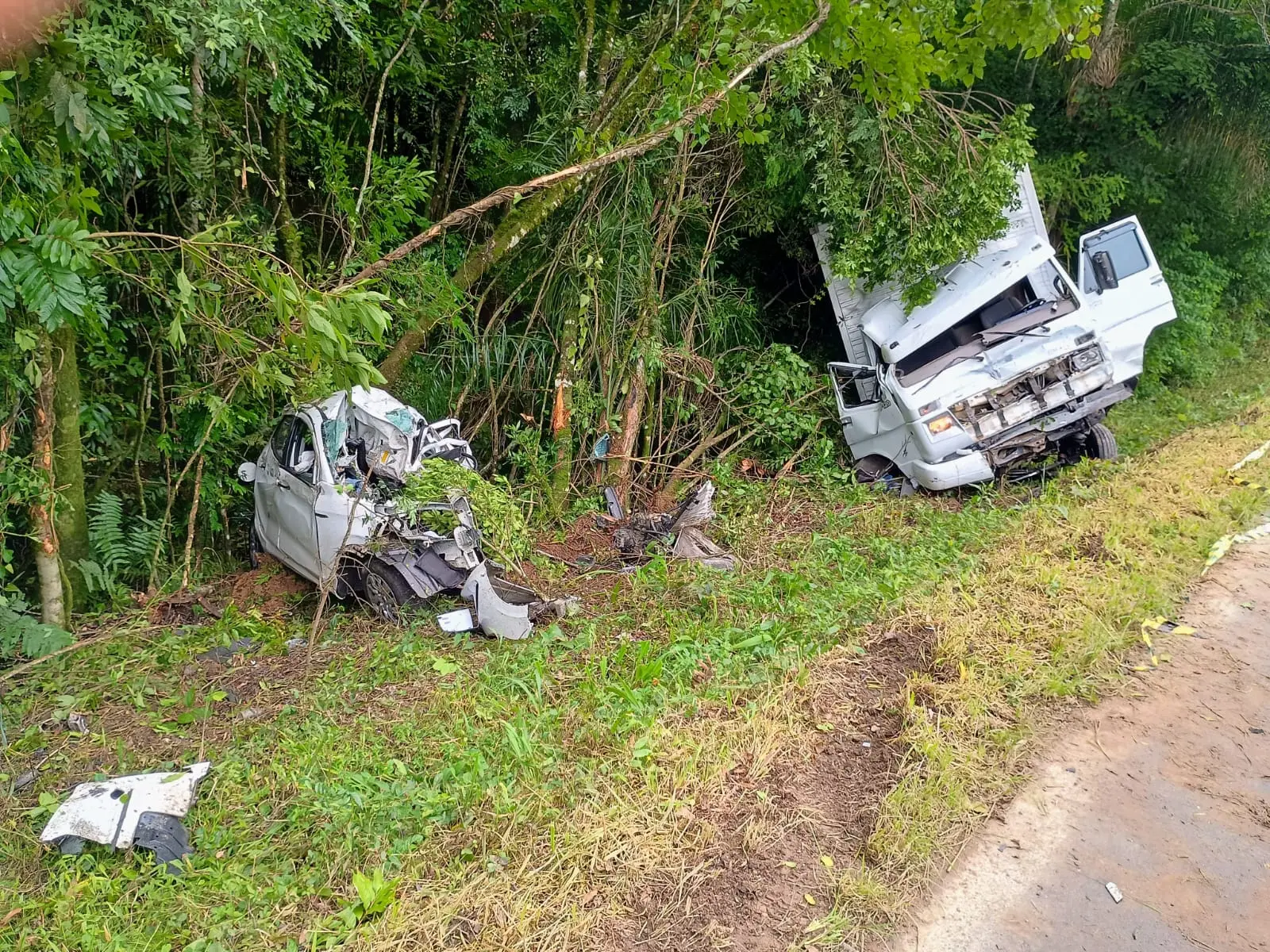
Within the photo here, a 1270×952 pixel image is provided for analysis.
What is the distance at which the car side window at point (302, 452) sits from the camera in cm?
621

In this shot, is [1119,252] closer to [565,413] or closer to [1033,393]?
[1033,393]

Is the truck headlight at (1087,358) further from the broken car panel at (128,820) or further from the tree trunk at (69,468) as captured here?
the tree trunk at (69,468)

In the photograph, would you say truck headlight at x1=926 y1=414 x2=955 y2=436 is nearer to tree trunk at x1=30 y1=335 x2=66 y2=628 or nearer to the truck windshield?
the truck windshield

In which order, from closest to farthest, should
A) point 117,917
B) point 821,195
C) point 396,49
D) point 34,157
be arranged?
1. point 117,917
2. point 34,157
3. point 396,49
4. point 821,195

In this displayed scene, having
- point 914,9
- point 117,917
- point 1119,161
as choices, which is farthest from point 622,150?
point 1119,161

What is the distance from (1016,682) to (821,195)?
19.0 ft

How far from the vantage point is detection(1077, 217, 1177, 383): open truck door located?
7.64m

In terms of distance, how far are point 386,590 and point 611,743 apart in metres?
2.83

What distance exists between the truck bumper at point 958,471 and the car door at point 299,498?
5575mm

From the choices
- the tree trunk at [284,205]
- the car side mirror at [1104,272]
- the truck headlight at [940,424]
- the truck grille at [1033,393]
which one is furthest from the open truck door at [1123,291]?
the tree trunk at [284,205]

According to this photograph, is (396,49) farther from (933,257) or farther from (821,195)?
(933,257)

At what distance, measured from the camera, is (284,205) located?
7.13 m

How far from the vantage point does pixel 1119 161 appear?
11.1 metres

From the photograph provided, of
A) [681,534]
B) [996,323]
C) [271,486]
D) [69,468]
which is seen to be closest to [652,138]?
[681,534]
